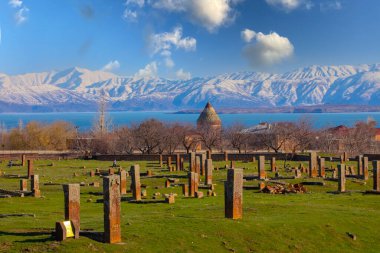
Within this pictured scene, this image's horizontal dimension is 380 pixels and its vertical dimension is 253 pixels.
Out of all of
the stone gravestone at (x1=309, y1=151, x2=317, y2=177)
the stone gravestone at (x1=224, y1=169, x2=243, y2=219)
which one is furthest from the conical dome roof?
the stone gravestone at (x1=224, y1=169, x2=243, y2=219)

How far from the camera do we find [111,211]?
2372 cm

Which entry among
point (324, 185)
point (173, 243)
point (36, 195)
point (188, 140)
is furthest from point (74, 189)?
point (188, 140)

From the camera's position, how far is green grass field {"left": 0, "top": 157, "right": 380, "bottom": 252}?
23.8 meters

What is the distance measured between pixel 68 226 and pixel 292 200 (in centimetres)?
1912

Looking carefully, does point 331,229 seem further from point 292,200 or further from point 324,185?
point 324,185

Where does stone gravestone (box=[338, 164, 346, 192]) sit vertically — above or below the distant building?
below

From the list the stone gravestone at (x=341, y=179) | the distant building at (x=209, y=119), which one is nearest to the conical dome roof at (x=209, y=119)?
the distant building at (x=209, y=119)

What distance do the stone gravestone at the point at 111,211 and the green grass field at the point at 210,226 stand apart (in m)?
0.45

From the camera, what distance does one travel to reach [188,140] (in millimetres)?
111062

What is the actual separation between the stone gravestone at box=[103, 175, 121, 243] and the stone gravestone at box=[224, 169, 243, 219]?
6.52m

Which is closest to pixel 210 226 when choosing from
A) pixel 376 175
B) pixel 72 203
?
pixel 72 203

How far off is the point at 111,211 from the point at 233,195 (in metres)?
6.98

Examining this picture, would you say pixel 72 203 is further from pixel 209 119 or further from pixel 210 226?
pixel 209 119

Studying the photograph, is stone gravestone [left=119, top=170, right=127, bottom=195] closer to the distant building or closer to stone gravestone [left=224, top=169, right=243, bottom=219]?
stone gravestone [left=224, top=169, right=243, bottom=219]
